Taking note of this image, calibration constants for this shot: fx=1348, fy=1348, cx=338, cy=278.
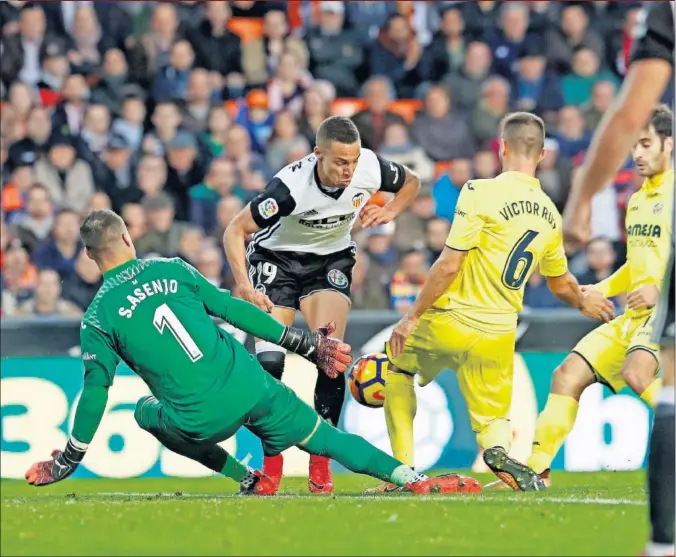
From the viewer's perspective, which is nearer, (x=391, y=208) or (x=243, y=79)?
(x=391, y=208)

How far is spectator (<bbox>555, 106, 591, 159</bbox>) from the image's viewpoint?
1495 centimetres

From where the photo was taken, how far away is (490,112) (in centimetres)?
1538

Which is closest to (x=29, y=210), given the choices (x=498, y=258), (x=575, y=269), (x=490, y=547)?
(x=575, y=269)

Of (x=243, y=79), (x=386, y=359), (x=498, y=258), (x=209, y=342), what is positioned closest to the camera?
(x=209, y=342)

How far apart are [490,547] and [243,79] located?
10.7m

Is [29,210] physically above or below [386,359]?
above

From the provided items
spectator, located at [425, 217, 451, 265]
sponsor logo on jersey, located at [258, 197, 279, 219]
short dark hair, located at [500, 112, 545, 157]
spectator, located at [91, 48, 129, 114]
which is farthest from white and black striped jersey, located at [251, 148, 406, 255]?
spectator, located at [91, 48, 129, 114]

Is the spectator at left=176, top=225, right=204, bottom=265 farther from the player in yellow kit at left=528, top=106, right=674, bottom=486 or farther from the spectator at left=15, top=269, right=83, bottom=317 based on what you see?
the player in yellow kit at left=528, top=106, right=674, bottom=486

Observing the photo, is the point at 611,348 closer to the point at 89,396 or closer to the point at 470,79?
the point at 89,396

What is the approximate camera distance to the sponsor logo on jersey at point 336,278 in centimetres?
892

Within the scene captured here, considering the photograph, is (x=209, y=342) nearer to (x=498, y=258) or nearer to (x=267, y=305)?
(x=267, y=305)

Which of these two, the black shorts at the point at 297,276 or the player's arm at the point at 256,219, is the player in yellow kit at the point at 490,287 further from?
the player's arm at the point at 256,219

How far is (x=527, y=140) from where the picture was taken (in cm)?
811

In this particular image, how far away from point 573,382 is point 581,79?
8000 mm
